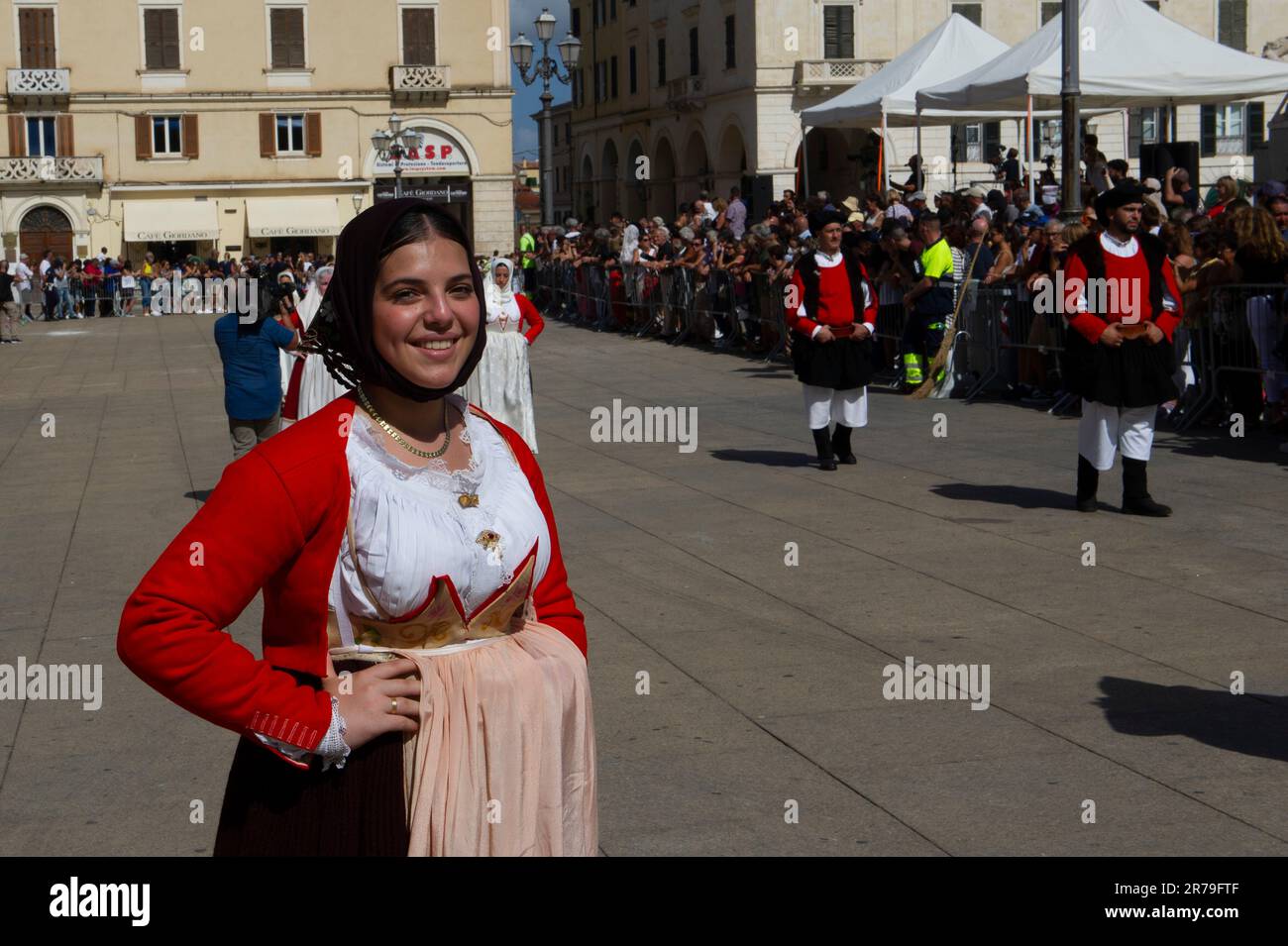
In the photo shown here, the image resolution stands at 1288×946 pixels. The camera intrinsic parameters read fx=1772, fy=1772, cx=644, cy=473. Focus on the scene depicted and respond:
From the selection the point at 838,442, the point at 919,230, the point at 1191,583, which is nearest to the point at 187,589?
the point at 1191,583

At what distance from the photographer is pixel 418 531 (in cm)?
278

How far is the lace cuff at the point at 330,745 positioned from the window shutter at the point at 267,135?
59.9m

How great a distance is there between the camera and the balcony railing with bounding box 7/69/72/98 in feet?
190

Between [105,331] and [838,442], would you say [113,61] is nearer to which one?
[105,331]

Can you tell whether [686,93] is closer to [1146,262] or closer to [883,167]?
[883,167]

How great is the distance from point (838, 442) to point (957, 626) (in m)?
5.27

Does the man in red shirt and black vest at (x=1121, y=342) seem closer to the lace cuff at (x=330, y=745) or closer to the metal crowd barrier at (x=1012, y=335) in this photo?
the metal crowd barrier at (x=1012, y=335)

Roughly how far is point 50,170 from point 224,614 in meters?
59.8

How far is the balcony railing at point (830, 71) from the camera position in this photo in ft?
193

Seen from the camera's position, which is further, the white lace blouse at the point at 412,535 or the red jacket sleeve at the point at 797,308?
the red jacket sleeve at the point at 797,308

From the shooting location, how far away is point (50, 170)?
5847 cm

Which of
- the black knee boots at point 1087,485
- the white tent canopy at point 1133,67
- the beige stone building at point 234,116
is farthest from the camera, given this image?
the beige stone building at point 234,116

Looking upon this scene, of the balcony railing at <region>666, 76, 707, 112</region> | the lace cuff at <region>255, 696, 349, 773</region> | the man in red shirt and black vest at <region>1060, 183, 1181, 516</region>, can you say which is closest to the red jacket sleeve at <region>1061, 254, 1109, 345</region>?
the man in red shirt and black vest at <region>1060, 183, 1181, 516</region>

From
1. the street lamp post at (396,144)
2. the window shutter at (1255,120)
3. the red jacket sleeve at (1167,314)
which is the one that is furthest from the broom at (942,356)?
the window shutter at (1255,120)
